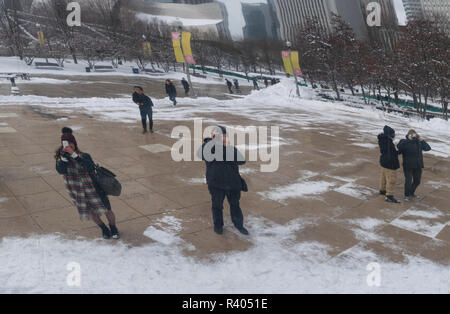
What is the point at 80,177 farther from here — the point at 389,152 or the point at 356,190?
the point at 356,190

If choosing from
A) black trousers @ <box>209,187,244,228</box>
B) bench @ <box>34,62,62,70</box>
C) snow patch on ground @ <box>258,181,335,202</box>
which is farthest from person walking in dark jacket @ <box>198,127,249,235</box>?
bench @ <box>34,62,62,70</box>

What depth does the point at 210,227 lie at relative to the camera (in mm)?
5695

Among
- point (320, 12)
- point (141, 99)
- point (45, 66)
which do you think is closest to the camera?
point (141, 99)

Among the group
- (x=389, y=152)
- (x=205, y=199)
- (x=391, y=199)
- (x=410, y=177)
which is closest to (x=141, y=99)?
(x=205, y=199)

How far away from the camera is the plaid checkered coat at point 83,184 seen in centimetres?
441

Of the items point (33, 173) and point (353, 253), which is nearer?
point (353, 253)

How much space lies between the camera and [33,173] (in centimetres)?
761

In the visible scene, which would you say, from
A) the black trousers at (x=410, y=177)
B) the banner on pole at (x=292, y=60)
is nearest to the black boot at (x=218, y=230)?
the black trousers at (x=410, y=177)

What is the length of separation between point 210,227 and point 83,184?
2055mm

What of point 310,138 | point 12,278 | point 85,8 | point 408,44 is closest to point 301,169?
point 310,138

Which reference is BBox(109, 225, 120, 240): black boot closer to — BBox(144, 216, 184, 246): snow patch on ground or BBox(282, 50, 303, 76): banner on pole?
BBox(144, 216, 184, 246): snow patch on ground

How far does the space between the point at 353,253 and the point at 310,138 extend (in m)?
8.22
